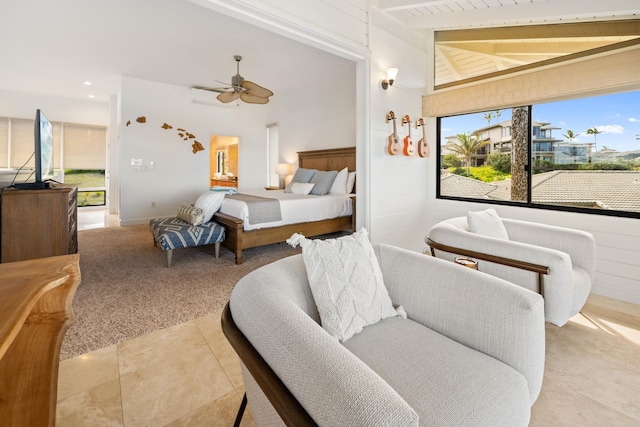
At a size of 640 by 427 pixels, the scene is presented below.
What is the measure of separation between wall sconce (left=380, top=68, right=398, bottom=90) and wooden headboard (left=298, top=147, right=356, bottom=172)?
1.97m

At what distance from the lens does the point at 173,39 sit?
3.96 metres

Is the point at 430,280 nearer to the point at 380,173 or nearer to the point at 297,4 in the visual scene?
the point at 380,173

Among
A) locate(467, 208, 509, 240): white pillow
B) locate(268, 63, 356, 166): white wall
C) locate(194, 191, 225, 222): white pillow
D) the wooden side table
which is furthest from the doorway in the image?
the wooden side table

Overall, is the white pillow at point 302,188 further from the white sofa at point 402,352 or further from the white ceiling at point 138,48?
the white sofa at point 402,352

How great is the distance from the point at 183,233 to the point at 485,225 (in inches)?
118

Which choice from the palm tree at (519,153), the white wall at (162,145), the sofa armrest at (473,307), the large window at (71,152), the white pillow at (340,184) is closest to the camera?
the sofa armrest at (473,307)

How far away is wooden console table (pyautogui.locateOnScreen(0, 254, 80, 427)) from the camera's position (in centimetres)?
84

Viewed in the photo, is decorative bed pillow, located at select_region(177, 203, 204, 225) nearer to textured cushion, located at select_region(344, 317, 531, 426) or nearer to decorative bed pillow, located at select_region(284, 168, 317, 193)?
decorative bed pillow, located at select_region(284, 168, 317, 193)

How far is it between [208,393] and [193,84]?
19.8 feet

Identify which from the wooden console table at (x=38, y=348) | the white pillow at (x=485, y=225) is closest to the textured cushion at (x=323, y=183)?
the white pillow at (x=485, y=225)

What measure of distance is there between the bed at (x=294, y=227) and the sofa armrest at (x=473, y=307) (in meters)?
2.48

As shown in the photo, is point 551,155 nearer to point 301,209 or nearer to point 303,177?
point 301,209

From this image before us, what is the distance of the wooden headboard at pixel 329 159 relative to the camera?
5.34 meters

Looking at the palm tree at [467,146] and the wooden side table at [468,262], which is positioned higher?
the palm tree at [467,146]
